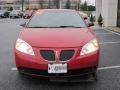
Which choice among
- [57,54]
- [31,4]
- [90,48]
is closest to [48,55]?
[57,54]

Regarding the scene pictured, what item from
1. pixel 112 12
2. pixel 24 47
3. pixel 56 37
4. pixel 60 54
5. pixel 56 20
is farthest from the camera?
pixel 112 12

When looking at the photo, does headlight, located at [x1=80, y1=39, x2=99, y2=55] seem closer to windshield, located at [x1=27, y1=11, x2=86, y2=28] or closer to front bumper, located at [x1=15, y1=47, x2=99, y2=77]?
front bumper, located at [x1=15, y1=47, x2=99, y2=77]

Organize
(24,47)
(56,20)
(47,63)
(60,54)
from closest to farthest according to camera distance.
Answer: (47,63) < (60,54) < (24,47) < (56,20)

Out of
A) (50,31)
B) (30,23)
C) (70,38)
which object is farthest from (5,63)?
(70,38)

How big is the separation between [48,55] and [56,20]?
6.39 ft

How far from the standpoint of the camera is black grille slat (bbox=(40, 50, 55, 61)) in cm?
681

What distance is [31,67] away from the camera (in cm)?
686

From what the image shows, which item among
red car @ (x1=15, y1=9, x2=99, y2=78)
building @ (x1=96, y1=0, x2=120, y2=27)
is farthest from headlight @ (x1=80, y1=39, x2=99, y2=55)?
building @ (x1=96, y1=0, x2=120, y2=27)

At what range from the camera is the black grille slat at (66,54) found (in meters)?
6.82

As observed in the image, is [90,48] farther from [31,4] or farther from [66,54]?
[31,4]

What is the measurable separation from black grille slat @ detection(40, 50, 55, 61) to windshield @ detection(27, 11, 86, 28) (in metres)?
1.56

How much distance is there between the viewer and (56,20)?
862 cm

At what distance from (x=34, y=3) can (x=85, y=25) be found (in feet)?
338

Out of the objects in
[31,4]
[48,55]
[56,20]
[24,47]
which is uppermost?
[31,4]
